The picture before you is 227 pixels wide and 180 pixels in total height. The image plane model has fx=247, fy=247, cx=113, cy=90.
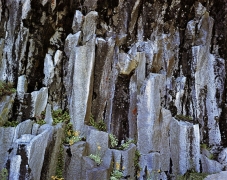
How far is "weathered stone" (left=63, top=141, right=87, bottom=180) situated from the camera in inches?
304

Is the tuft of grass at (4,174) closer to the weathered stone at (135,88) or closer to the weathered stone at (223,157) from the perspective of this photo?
the weathered stone at (135,88)

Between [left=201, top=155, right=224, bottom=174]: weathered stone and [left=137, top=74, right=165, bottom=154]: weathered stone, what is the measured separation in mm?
1907

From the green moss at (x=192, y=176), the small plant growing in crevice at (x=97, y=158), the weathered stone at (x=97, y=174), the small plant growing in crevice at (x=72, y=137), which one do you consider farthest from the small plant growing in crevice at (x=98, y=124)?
the green moss at (x=192, y=176)

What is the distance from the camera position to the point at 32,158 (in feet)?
22.7

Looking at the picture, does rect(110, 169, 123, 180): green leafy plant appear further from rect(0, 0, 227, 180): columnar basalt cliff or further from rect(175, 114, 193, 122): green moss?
rect(175, 114, 193, 122): green moss

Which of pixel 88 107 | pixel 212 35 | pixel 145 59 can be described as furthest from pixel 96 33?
pixel 212 35

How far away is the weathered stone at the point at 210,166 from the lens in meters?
8.68

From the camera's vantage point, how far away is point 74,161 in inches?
307

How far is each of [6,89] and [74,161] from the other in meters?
3.42

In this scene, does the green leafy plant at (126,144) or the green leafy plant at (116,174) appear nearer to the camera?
the green leafy plant at (116,174)

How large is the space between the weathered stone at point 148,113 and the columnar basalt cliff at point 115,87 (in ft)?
0.12

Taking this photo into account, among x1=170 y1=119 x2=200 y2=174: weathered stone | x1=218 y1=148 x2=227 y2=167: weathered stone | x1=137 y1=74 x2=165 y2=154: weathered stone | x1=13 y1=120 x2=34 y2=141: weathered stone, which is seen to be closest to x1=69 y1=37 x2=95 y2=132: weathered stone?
x1=13 y1=120 x2=34 y2=141: weathered stone

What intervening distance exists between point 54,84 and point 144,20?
5004mm

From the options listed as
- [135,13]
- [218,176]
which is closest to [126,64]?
[135,13]
